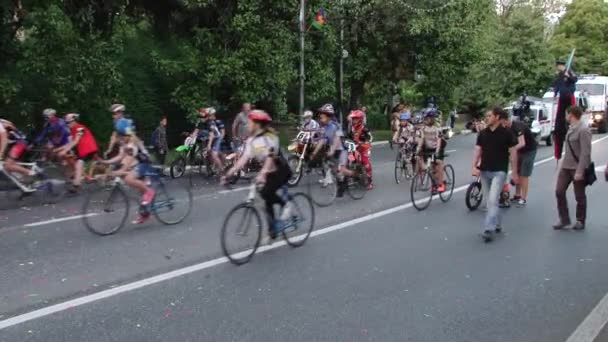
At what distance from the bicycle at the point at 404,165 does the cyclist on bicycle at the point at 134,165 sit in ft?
22.6

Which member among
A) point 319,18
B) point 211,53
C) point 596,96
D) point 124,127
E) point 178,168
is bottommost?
point 178,168

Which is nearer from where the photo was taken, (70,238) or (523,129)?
(70,238)

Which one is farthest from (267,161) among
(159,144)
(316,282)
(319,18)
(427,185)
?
(319,18)

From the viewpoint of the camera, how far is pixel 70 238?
30.1 feet

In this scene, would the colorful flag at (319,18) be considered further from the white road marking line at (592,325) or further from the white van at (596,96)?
the white van at (596,96)

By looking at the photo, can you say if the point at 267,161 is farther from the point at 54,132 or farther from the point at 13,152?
the point at 54,132

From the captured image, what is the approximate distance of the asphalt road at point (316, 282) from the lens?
5562 mm

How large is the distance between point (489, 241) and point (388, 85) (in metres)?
26.0

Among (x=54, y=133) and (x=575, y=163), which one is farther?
(x=54, y=133)

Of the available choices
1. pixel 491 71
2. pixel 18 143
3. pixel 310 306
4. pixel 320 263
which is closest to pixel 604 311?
pixel 310 306

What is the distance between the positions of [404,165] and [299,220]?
7.28 m

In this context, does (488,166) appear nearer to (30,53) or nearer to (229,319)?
(229,319)

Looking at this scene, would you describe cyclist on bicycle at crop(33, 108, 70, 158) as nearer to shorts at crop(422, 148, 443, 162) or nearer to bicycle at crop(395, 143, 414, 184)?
shorts at crop(422, 148, 443, 162)

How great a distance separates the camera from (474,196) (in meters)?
11.8
